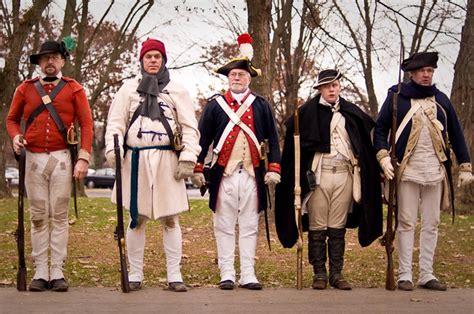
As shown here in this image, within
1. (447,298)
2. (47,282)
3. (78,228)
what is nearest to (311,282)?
(447,298)

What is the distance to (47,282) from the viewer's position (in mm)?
6965

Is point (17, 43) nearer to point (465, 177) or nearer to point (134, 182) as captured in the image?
point (134, 182)

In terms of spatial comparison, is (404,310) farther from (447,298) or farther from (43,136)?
(43,136)

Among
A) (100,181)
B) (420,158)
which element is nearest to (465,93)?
(420,158)

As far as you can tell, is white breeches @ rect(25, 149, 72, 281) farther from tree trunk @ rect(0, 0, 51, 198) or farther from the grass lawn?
tree trunk @ rect(0, 0, 51, 198)

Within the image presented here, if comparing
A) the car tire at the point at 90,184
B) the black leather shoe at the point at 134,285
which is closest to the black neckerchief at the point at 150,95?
the black leather shoe at the point at 134,285

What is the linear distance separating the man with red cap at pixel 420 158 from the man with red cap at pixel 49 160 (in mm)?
2881

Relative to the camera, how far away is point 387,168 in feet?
23.5

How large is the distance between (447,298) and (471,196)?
8.52m

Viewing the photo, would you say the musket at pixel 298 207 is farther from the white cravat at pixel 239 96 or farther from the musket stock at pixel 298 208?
the white cravat at pixel 239 96

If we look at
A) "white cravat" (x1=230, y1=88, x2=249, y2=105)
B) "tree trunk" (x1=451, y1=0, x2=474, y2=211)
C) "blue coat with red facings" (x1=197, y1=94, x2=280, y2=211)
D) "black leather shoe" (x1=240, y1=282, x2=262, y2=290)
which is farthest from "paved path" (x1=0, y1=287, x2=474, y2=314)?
"tree trunk" (x1=451, y1=0, x2=474, y2=211)

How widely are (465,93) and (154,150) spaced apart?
10028 millimetres

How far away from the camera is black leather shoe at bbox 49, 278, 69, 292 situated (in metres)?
6.84

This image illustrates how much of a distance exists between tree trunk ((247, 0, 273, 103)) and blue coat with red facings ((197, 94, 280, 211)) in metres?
3.20
